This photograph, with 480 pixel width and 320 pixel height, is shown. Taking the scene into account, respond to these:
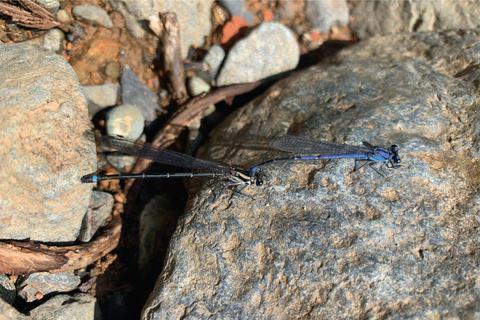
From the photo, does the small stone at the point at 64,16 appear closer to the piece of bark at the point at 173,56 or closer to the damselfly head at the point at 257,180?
the piece of bark at the point at 173,56

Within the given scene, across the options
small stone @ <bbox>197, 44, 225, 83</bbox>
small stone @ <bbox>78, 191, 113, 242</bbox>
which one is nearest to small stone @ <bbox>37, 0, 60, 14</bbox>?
small stone @ <bbox>197, 44, 225, 83</bbox>

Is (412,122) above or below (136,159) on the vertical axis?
above

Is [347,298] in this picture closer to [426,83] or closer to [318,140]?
[318,140]

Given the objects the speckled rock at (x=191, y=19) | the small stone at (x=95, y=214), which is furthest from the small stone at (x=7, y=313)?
the speckled rock at (x=191, y=19)

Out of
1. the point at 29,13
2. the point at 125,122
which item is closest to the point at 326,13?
the point at 125,122

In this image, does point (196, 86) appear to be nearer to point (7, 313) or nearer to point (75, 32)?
point (75, 32)

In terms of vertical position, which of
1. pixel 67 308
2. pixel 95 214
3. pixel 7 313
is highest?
pixel 7 313

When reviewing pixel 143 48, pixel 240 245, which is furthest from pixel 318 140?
pixel 143 48
